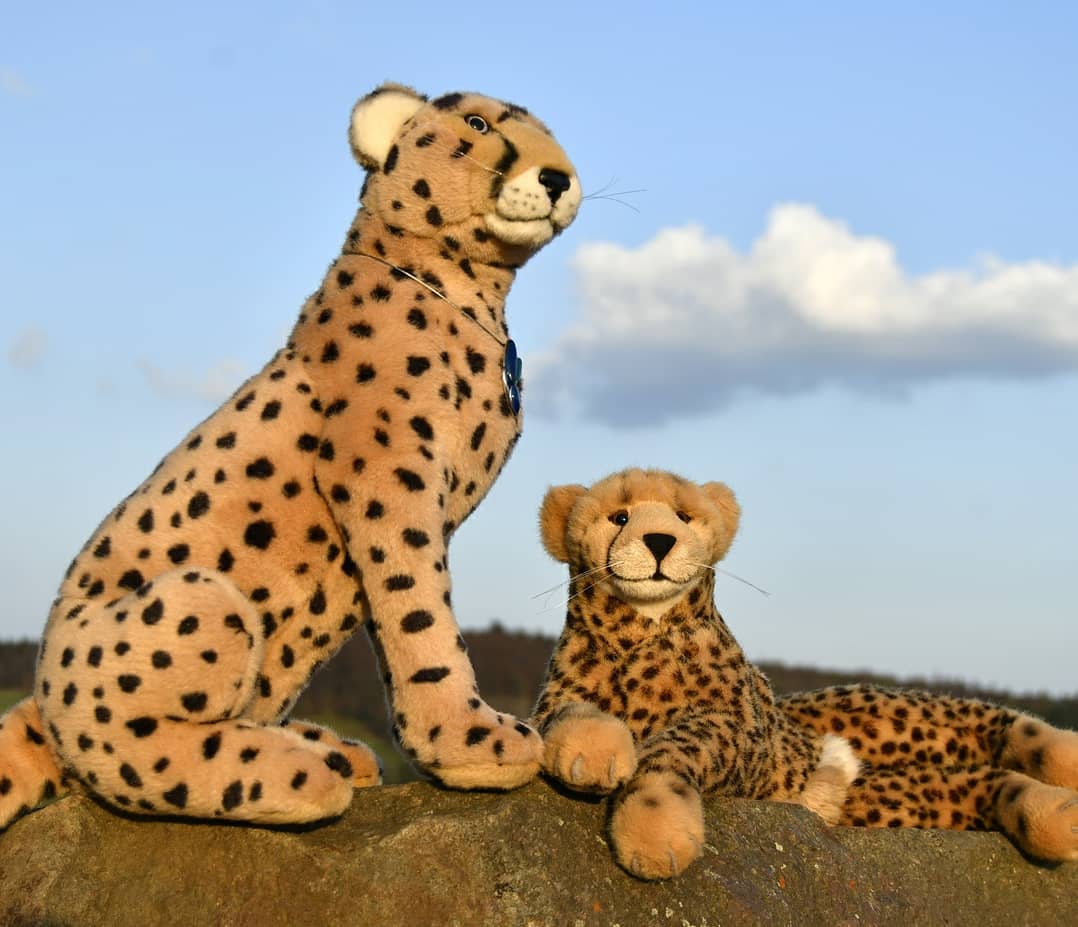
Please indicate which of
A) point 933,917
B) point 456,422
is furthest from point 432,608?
point 933,917

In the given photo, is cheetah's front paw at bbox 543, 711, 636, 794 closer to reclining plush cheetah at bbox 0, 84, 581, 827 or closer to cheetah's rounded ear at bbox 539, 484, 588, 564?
reclining plush cheetah at bbox 0, 84, 581, 827

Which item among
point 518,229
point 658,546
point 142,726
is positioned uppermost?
point 518,229

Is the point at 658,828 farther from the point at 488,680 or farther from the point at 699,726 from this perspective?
the point at 488,680

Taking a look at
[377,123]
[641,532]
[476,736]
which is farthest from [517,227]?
[476,736]

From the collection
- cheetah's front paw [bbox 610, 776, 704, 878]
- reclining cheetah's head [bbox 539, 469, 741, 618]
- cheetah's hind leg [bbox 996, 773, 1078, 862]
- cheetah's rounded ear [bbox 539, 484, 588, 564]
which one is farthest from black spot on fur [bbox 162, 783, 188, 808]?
cheetah's hind leg [bbox 996, 773, 1078, 862]

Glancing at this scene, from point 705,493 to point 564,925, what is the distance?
1.29m

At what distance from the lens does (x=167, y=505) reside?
3.45 meters

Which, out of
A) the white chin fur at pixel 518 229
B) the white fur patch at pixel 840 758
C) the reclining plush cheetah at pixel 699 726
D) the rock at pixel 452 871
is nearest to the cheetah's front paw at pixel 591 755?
the reclining plush cheetah at pixel 699 726

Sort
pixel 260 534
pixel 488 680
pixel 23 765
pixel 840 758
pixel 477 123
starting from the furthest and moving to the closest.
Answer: pixel 488 680 < pixel 840 758 < pixel 477 123 < pixel 23 765 < pixel 260 534

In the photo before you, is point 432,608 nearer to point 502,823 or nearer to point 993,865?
point 502,823

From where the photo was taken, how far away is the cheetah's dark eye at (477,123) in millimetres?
3652

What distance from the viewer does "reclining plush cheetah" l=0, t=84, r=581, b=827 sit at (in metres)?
3.21

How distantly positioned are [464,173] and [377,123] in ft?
0.98

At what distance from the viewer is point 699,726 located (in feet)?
11.8
